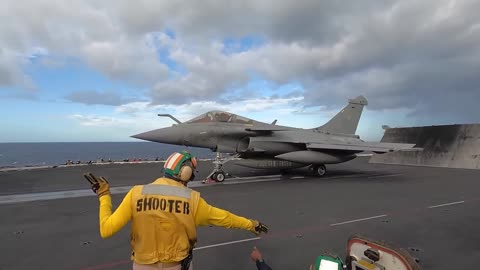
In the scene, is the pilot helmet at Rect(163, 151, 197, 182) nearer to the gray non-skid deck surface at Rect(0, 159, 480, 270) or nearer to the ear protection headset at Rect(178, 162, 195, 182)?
the ear protection headset at Rect(178, 162, 195, 182)

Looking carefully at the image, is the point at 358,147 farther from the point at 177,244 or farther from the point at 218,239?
the point at 177,244

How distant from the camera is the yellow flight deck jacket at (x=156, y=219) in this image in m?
2.41

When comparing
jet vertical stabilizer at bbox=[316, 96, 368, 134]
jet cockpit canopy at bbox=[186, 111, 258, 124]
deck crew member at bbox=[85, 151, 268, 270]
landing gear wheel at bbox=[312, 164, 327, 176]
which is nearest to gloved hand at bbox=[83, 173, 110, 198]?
deck crew member at bbox=[85, 151, 268, 270]

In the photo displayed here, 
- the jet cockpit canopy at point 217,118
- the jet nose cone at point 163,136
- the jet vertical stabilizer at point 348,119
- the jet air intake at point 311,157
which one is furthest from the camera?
the jet vertical stabilizer at point 348,119

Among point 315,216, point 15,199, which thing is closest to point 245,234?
point 315,216

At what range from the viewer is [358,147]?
1606cm

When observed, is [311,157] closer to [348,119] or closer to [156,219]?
[348,119]

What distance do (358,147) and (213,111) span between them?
311 inches

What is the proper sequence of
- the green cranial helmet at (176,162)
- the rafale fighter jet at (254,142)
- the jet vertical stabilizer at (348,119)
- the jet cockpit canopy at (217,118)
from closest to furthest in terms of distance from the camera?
the green cranial helmet at (176,162) → the rafale fighter jet at (254,142) → the jet cockpit canopy at (217,118) → the jet vertical stabilizer at (348,119)

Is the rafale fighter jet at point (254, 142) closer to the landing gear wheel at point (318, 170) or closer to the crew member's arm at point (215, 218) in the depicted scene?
the landing gear wheel at point (318, 170)

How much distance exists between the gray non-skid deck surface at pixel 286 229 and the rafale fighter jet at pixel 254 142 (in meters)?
3.45

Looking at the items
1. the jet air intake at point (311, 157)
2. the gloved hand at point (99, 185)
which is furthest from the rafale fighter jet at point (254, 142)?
the gloved hand at point (99, 185)

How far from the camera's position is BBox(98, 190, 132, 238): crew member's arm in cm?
238

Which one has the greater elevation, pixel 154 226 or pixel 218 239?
pixel 154 226
